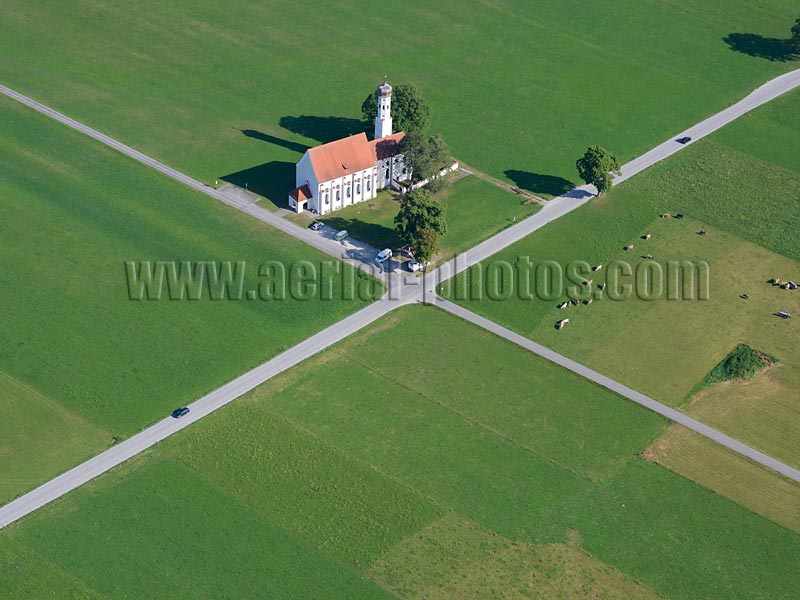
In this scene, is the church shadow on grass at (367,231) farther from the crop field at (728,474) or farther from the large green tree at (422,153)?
the crop field at (728,474)

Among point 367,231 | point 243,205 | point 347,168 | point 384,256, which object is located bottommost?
point 384,256

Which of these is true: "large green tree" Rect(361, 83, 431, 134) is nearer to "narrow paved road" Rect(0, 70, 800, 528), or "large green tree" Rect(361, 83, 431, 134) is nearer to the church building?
the church building

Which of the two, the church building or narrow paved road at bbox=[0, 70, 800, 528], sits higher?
the church building

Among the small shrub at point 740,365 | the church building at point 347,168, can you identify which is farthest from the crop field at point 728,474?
the church building at point 347,168

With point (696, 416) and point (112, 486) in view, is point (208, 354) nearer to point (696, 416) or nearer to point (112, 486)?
point (112, 486)

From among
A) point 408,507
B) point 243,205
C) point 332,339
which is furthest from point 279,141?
point 408,507

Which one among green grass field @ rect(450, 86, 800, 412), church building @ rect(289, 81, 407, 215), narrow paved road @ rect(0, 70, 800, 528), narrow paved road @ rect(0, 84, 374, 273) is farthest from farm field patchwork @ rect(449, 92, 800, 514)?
church building @ rect(289, 81, 407, 215)

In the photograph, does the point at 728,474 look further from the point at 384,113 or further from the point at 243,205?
the point at 243,205

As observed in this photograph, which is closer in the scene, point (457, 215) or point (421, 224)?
point (421, 224)
